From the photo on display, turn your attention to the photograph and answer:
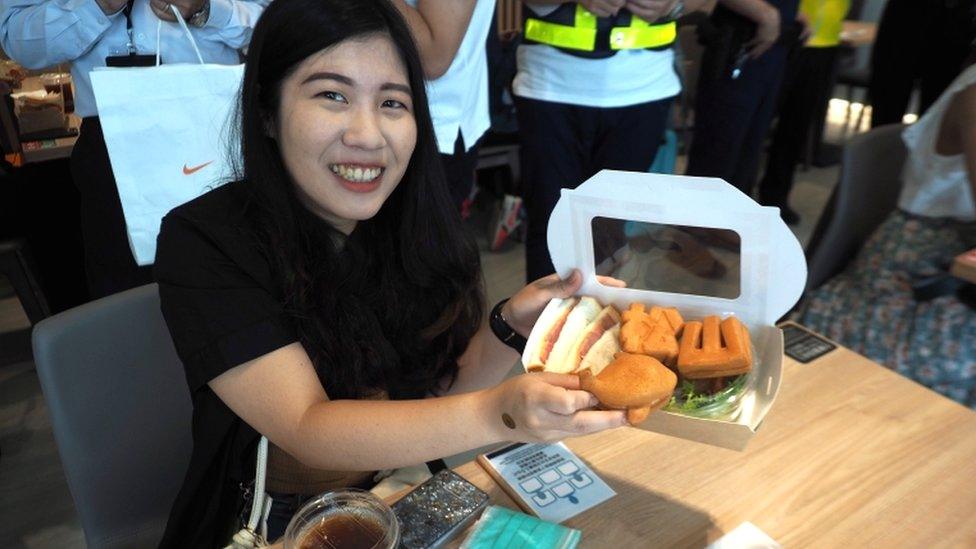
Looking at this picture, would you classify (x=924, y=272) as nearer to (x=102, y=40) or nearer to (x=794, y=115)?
(x=102, y=40)

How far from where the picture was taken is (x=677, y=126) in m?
4.16

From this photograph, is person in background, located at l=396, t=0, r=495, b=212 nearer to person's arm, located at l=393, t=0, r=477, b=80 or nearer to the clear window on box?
person's arm, located at l=393, t=0, r=477, b=80

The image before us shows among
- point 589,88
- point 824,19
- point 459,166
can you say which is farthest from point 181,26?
point 824,19

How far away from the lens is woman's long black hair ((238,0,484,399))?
0.91 m

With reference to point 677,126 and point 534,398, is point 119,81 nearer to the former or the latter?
point 534,398

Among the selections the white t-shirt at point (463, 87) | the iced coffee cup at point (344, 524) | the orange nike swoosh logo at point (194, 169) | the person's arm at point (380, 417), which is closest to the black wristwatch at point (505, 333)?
the person's arm at point (380, 417)

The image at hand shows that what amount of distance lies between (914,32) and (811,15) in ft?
1.87

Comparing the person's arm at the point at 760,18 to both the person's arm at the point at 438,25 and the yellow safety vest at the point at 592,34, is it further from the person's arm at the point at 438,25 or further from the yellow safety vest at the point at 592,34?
the person's arm at the point at 438,25

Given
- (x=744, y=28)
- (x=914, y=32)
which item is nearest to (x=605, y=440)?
(x=744, y=28)

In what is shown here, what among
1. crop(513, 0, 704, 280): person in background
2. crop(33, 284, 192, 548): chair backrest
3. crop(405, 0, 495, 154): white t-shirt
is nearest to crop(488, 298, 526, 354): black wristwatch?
crop(33, 284, 192, 548): chair backrest

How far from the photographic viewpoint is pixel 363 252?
3.59 ft

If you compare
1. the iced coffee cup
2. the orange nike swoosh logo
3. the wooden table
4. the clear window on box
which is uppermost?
the clear window on box

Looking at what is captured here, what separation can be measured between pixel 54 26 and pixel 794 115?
3.22m

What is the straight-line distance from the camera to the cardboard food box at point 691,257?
30.0 inches
